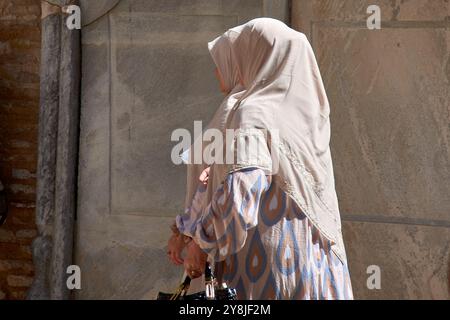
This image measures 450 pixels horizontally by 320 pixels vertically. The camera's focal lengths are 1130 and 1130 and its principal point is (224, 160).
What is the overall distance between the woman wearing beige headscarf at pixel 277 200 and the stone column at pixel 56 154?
2509 mm

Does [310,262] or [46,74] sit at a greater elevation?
[46,74]

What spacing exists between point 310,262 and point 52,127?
9.74ft

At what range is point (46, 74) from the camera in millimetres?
6719

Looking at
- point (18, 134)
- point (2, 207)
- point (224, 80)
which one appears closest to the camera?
point (224, 80)

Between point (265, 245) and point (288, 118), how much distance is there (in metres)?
0.48

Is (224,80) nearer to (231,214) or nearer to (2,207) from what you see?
(231,214)

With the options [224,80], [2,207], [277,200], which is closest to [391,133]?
[224,80]

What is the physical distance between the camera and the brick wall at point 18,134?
6746 millimetres

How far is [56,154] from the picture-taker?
266 inches
